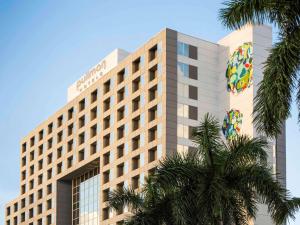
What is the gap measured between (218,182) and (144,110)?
6604 cm

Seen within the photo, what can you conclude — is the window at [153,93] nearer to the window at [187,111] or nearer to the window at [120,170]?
the window at [187,111]

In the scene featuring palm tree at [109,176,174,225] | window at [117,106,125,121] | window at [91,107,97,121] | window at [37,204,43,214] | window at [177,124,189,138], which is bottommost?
palm tree at [109,176,174,225]

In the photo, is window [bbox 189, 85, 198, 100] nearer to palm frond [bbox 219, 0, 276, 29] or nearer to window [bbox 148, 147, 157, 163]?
window [bbox 148, 147, 157, 163]

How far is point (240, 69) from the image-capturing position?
110000 millimetres

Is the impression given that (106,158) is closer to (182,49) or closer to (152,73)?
(152,73)

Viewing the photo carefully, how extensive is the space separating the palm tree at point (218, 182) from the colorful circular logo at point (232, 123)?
58095 millimetres

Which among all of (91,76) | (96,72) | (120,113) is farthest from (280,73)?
(91,76)

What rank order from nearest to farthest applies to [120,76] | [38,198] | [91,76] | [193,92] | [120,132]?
1. [193,92]
2. [120,132]
3. [120,76]
4. [91,76]
5. [38,198]

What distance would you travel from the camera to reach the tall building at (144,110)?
108812mm

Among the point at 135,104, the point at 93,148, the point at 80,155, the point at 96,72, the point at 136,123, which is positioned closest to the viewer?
the point at 136,123

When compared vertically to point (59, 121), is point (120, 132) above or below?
below

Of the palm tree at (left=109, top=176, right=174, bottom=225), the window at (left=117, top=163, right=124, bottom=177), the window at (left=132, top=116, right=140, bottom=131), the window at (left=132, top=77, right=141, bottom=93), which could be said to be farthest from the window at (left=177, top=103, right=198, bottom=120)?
the palm tree at (left=109, top=176, right=174, bottom=225)

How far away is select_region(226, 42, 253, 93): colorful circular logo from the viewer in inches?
4259

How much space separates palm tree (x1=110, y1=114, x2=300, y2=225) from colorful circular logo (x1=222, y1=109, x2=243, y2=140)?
191ft
